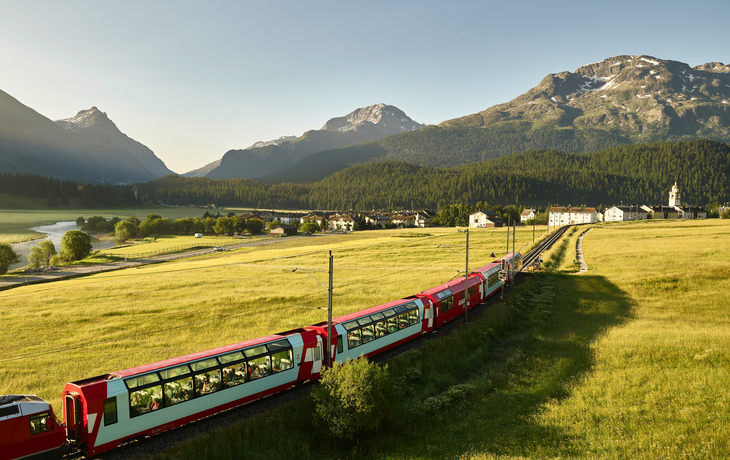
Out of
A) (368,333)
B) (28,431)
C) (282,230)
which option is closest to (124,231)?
(282,230)

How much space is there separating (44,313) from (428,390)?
128 ft

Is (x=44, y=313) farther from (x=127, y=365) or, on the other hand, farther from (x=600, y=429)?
(x=600, y=429)

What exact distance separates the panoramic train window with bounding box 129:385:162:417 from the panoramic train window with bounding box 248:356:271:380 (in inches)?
156

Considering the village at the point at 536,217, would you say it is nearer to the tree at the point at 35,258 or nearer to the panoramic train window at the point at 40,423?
the tree at the point at 35,258

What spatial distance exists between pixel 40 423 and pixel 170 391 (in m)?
4.06

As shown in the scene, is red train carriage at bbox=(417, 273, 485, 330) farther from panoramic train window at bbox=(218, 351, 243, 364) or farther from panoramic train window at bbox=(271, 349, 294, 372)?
panoramic train window at bbox=(218, 351, 243, 364)

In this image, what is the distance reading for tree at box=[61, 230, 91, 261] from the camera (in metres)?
90.2

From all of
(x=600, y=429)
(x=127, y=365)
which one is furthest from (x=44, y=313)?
(x=600, y=429)

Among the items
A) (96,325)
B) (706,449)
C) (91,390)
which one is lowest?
(96,325)

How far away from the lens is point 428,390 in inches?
805

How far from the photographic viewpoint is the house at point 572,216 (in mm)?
169125

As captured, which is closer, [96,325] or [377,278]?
[96,325]

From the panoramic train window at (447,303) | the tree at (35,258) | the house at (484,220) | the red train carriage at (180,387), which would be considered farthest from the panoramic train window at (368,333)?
the house at (484,220)

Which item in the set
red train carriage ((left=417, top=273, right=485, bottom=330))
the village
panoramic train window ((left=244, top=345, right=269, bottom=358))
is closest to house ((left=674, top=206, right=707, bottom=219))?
the village
